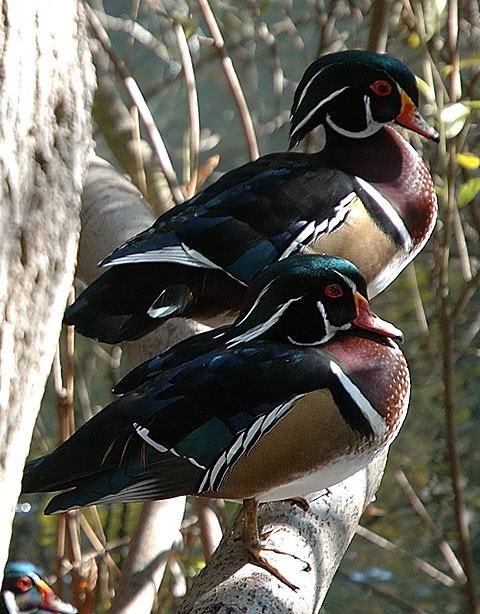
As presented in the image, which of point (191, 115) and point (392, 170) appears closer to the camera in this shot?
point (392, 170)

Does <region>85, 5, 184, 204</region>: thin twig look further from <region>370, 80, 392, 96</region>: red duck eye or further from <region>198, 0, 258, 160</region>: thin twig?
<region>370, 80, 392, 96</region>: red duck eye

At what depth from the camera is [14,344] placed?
0.66 metres

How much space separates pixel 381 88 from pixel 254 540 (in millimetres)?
729

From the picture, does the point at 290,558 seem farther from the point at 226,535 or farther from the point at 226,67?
the point at 226,67

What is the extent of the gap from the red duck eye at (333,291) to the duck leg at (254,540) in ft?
0.87

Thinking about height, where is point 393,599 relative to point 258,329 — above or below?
below

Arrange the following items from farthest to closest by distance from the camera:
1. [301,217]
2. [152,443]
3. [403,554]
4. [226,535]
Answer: [403,554] < [301,217] < [226,535] < [152,443]

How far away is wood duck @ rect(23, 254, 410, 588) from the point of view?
1177 millimetres

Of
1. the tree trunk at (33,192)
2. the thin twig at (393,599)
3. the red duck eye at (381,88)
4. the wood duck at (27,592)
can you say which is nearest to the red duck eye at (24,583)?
the wood duck at (27,592)

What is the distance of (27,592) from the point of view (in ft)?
8.68

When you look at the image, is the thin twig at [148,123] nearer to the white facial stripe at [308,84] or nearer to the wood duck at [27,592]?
the white facial stripe at [308,84]

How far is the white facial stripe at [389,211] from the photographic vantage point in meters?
1.55

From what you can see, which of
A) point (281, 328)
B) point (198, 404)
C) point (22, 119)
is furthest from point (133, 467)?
point (22, 119)

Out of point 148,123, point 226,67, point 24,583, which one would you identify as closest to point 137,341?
point 148,123
